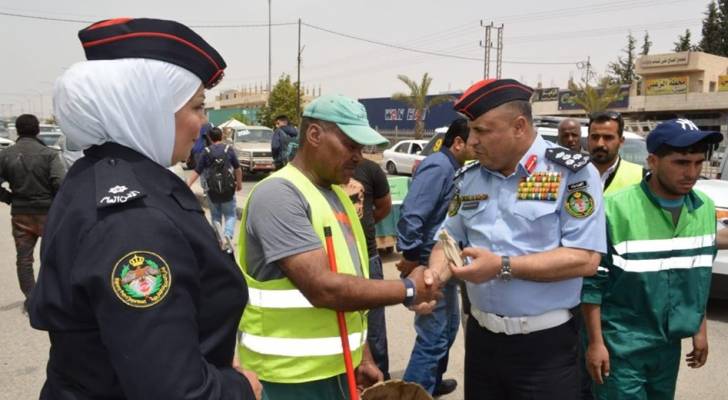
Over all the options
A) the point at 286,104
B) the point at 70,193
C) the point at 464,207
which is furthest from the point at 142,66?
the point at 286,104

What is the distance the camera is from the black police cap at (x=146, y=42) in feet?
4.37

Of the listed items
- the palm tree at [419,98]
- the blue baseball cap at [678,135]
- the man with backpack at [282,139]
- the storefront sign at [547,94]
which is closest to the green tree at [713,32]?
the storefront sign at [547,94]

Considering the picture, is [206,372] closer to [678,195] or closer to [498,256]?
[498,256]

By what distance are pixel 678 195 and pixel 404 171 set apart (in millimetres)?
20115

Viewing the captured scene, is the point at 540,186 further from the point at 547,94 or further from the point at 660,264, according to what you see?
the point at 547,94

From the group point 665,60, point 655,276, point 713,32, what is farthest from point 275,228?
point 713,32

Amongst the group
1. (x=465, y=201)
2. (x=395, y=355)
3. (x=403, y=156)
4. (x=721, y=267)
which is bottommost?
(x=395, y=355)

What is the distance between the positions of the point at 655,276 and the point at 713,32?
171 ft

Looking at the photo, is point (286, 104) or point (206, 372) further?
point (286, 104)

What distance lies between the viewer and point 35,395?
4023mm

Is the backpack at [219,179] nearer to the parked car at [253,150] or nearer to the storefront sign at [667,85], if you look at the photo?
the parked car at [253,150]

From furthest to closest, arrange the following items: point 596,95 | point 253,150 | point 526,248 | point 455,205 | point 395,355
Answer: point 596,95 → point 253,150 → point 395,355 → point 455,205 → point 526,248

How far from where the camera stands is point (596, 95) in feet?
116

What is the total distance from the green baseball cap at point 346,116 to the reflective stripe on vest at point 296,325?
0.83 ft
